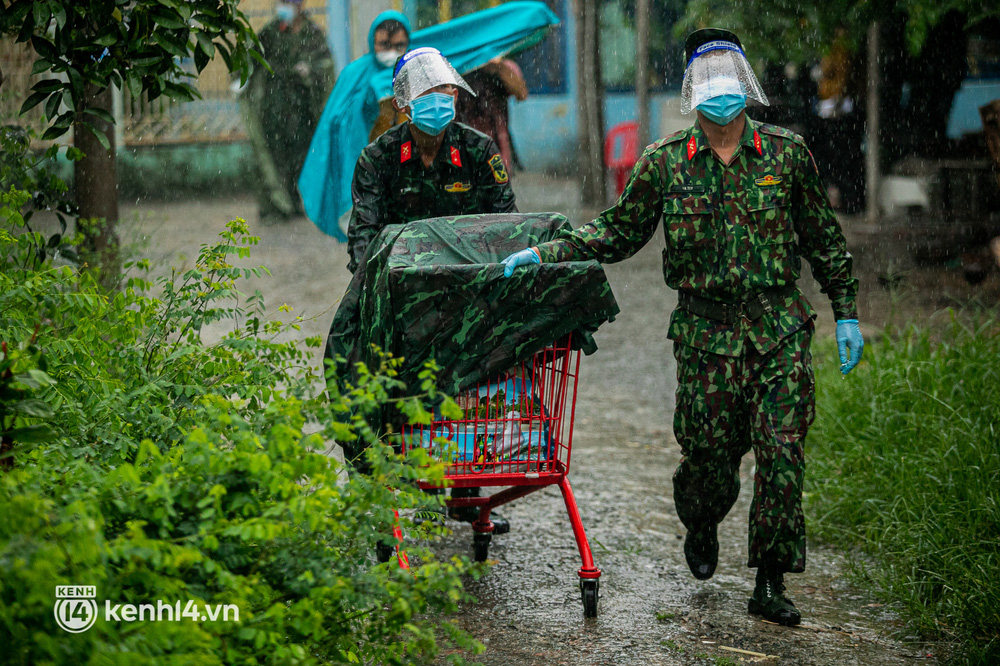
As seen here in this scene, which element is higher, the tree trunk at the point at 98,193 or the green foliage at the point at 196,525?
the tree trunk at the point at 98,193

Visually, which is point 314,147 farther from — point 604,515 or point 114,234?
point 604,515

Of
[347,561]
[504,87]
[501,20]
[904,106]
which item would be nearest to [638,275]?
[504,87]

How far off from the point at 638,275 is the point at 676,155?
23.1ft

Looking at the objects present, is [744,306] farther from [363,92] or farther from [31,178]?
[363,92]

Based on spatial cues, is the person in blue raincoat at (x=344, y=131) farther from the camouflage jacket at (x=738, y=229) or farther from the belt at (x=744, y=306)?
the belt at (x=744, y=306)

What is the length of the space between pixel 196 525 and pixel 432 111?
8.76 ft

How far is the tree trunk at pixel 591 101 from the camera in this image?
14.3 metres

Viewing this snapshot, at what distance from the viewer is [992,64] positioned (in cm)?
1446

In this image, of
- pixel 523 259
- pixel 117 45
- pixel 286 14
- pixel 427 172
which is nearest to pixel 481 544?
pixel 523 259

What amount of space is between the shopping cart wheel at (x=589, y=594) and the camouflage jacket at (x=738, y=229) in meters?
0.97

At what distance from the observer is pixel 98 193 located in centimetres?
553

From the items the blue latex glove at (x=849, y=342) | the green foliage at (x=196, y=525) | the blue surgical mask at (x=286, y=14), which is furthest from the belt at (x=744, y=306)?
the blue surgical mask at (x=286, y=14)

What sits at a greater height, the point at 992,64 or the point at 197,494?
the point at 992,64

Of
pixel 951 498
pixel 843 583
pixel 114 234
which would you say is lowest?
pixel 843 583
